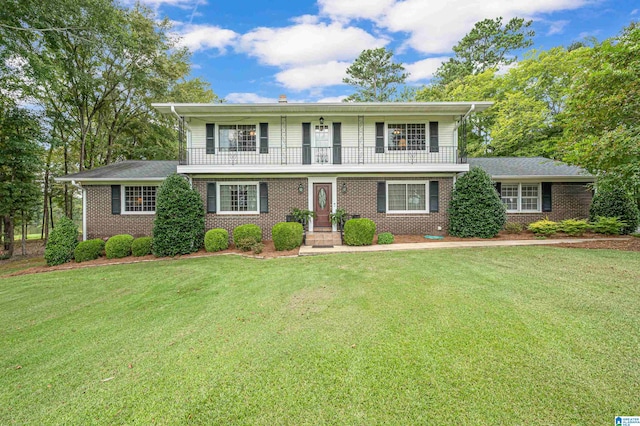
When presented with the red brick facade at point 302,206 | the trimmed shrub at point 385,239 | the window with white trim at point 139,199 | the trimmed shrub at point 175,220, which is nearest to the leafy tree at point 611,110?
the red brick facade at point 302,206

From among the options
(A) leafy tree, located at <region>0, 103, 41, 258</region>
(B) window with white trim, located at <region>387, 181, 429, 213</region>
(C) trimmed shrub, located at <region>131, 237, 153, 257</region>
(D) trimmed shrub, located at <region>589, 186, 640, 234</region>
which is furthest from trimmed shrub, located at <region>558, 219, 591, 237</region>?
(A) leafy tree, located at <region>0, 103, 41, 258</region>

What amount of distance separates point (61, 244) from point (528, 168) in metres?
19.8

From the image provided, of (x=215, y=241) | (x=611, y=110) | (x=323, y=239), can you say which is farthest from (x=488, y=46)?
(x=215, y=241)

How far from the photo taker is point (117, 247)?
9.27 meters

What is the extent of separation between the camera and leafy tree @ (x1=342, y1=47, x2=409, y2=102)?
80.9ft

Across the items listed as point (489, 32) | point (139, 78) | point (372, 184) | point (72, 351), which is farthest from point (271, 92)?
point (72, 351)

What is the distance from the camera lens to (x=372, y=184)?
36.3 feet

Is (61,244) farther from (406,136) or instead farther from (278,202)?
(406,136)

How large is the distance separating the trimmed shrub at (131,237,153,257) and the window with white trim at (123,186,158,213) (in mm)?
2392

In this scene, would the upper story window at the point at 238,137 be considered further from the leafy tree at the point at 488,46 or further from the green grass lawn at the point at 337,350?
the leafy tree at the point at 488,46

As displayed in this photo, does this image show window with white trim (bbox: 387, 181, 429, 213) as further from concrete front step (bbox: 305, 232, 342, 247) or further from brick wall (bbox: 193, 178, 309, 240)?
brick wall (bbox: 193, 178, 309, 240)

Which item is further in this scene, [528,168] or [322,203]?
[528,168]

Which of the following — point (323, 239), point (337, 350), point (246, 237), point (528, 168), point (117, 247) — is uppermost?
point (528, 168)

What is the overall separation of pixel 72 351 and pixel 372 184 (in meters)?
9.94
